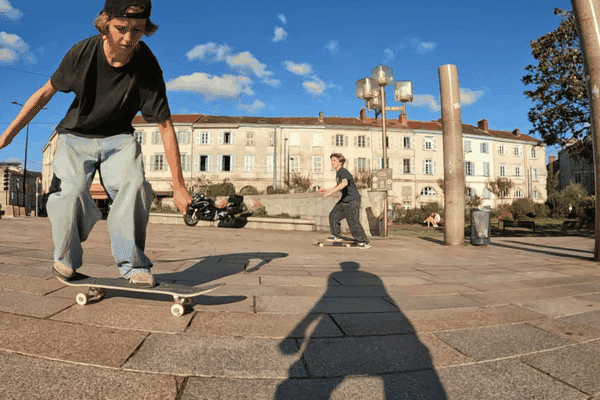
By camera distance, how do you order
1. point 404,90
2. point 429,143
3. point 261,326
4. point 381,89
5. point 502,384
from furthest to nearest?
1. point 429,143
2. point 381,89
3. point 404,90
4. point 261,326
5. point 502,384

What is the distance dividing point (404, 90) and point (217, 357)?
12050 millimetres

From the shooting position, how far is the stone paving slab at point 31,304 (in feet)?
7.38

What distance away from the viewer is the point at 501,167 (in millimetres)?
46062

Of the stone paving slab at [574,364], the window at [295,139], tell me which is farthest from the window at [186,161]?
the stone paving slab at [574,364]

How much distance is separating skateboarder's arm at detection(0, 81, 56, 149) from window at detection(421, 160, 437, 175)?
143ft

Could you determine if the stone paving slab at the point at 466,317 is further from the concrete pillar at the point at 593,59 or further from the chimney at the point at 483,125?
the chimney at the point at 483,125

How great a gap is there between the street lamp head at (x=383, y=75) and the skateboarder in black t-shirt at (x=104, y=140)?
34.9 ft

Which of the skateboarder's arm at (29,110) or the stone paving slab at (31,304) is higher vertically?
the skateboarder's arm at (29,110)

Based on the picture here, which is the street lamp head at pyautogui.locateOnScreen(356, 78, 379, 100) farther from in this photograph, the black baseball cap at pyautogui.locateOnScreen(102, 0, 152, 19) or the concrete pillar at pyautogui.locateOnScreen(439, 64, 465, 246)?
the black baseball cap at pyautogui.locateOnScreen(102, 0, 152, 19)

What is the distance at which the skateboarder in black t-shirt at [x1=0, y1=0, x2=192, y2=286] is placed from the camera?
7.80 ft

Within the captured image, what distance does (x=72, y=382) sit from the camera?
4.74 feet

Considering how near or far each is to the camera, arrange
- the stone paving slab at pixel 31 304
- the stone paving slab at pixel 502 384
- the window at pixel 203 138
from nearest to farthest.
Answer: the stone paving slab at pixel 502 384 < the stone paving slab at pixel 31 304 < the window at pixel 203 138

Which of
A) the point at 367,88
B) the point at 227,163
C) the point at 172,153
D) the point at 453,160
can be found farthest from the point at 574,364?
the point at 227,163

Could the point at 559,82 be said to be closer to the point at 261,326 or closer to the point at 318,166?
the point at 261,326
